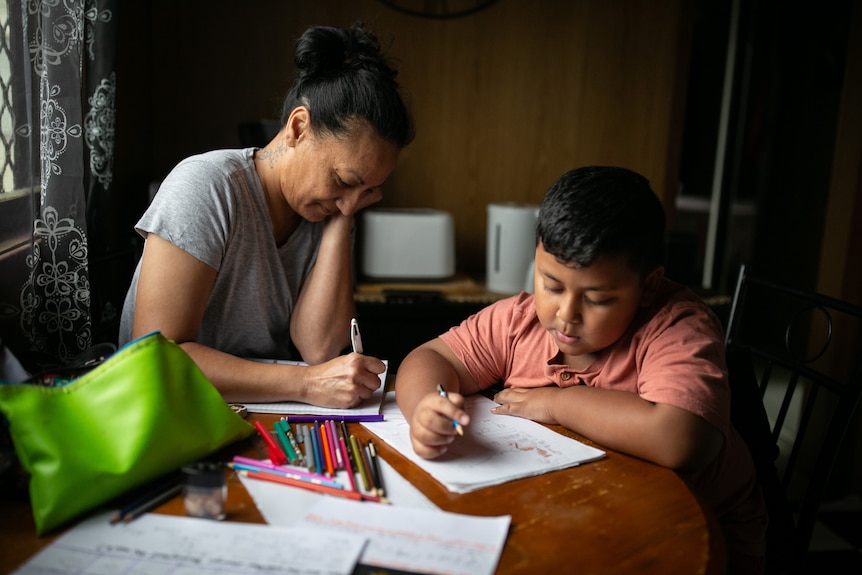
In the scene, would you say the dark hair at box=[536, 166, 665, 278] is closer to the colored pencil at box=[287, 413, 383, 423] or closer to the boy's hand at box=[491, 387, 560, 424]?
the boy's hand at box=[491, 387, 560, 424]

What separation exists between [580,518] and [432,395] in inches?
11.3

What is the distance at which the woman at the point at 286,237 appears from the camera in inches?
49.3

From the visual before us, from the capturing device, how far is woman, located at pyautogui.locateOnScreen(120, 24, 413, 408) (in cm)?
125

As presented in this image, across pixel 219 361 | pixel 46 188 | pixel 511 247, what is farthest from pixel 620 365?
pixel 511 247

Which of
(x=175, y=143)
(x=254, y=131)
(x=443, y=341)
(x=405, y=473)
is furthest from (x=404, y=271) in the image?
(x=405, y=473)

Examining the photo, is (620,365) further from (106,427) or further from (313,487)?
(106,427)

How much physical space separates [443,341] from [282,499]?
0.54m

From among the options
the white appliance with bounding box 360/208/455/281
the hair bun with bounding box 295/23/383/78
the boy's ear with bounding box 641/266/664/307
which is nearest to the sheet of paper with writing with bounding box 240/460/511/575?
the boy's ear with bounding box 641/266/664/307

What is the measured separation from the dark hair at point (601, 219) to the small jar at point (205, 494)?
603mm

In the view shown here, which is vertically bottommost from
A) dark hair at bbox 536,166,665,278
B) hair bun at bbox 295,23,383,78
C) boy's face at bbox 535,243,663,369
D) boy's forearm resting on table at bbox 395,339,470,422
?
boy's forearm resting on table at bbox 395,339,470,422

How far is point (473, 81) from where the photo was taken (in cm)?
276

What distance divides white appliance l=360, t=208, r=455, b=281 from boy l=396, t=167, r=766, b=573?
1.25 metres

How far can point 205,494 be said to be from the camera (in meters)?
0.83

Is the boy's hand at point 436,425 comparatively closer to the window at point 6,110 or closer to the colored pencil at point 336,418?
the colored pencil at point 336,418
